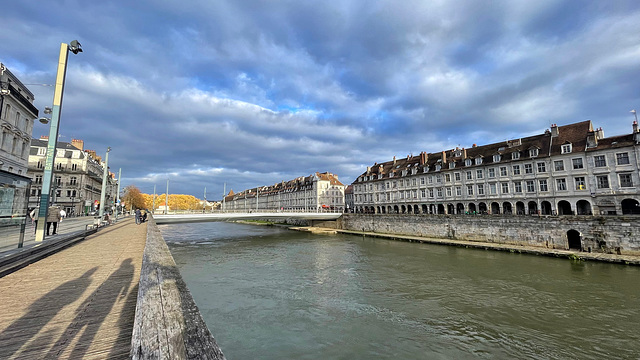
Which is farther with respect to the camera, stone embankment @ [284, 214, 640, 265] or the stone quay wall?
the stone quay wall

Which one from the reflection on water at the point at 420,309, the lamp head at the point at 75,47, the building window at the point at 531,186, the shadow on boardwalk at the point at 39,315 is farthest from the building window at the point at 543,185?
the lamp head at the point at 75,47

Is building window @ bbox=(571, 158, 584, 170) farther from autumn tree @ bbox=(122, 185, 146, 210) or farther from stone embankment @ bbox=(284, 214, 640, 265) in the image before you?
autumn tree @ bbox=(122, 185, 146, 210)

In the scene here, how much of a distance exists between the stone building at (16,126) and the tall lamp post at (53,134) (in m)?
15.4

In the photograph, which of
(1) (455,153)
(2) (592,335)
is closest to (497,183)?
(1) (455,153)

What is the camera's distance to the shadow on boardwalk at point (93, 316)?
137 inches

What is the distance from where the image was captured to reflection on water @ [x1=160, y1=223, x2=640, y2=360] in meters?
9.66

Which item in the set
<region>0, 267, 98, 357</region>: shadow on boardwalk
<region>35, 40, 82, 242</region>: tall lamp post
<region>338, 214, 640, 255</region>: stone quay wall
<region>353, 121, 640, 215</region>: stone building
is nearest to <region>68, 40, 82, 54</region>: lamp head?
<region>35, 40, 82, 242</region>: tall lamp post

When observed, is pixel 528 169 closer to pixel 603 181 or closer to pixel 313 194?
pixel 603 181

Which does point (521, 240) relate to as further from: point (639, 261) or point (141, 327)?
point (141, 327)

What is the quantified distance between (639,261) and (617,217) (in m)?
4.80

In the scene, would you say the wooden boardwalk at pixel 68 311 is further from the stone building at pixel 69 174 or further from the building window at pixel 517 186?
the stone building at pixel 69 174

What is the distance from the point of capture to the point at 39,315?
4.59 m

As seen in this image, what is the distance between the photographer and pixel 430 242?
34.8m

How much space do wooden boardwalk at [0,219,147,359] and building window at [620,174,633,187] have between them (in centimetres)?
4168
